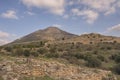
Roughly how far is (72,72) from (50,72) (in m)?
2.26

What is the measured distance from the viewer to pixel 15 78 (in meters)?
16.7

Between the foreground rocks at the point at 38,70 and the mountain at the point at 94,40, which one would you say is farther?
the mountain at the point at 94,40

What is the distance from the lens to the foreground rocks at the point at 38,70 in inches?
677

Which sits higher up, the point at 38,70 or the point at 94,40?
the point at 94,40

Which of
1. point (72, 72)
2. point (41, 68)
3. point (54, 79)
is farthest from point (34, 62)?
point (72, 72)

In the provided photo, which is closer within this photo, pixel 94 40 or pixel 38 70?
pixel 38 70

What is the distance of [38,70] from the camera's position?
59.1ft

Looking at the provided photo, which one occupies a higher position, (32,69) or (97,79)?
(32,69)

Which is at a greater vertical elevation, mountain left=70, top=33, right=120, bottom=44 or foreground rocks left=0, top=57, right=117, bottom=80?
mountain left=70, top=33, right=120, bottom=44

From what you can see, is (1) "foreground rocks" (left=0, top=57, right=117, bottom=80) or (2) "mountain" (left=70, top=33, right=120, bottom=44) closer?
(1) "foreground rocks" (left=0, top=57, right=117, bottom=80)

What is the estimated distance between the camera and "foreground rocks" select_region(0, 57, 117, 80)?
677 inches

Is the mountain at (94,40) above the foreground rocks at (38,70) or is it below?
above

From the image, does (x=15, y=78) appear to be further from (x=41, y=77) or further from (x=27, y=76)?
(x=41, y=77)

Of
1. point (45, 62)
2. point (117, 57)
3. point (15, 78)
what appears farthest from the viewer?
point (117, 57)
